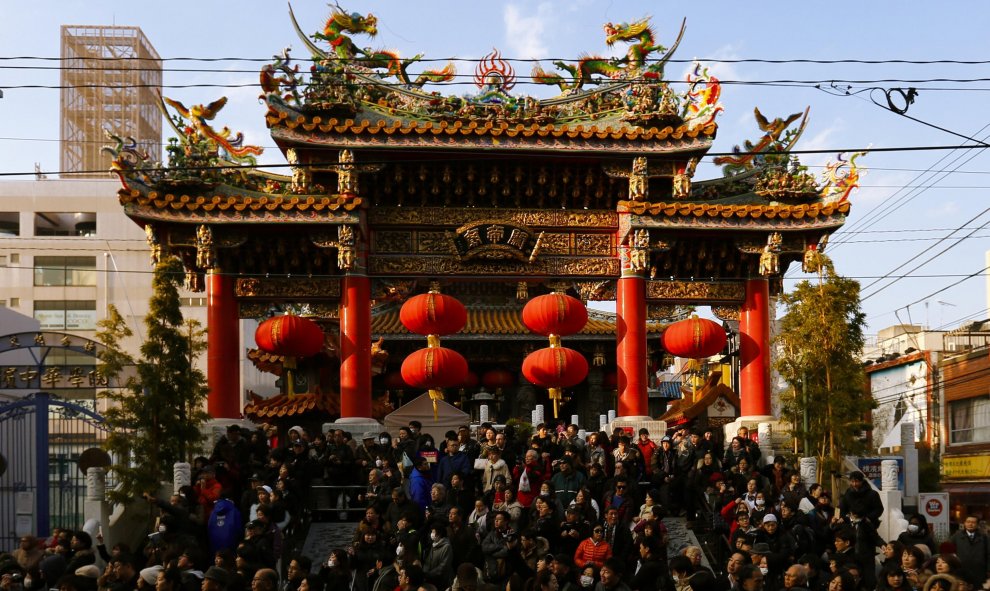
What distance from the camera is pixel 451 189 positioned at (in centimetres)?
2355

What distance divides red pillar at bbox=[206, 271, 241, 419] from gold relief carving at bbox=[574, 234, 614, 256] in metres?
6.71

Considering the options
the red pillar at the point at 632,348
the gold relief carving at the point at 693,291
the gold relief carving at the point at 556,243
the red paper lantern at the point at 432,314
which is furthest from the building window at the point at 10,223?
the red pillar at the point at 632,348

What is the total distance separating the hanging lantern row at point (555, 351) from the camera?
70.8 feet

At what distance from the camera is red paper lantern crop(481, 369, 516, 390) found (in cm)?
3088

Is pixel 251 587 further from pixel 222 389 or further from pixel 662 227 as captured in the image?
pixel 662 227

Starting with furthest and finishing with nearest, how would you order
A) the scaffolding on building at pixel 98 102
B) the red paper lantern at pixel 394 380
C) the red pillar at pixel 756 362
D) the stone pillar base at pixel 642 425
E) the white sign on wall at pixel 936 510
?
the scaffolding on building at pixel 98 102 → the red paper lantern at pixel 394 380 → the white sign on wall at pixel 936 510 → the red pillar at pixel 756 362 → the stone pillar base at pixel 642 425

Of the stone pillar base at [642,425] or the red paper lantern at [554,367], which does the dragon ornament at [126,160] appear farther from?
the stone pillar base at [642,425]

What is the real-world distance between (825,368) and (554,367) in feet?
15.6

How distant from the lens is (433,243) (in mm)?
23547

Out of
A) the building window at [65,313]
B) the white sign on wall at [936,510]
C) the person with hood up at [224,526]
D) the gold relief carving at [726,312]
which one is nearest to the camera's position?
the person with hood up at [224,526]

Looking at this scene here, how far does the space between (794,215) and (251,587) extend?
14219 millimetres

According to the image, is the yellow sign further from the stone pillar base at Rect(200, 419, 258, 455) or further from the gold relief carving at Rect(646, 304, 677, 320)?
the stone pillar base at Rect(200, 419, 258, 455)

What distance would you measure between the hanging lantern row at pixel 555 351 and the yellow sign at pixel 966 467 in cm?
1976

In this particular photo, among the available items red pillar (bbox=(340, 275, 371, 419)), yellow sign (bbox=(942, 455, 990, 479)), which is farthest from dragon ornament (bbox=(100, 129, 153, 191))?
yellow sign (bbox=(942, 455, 990, 479))
